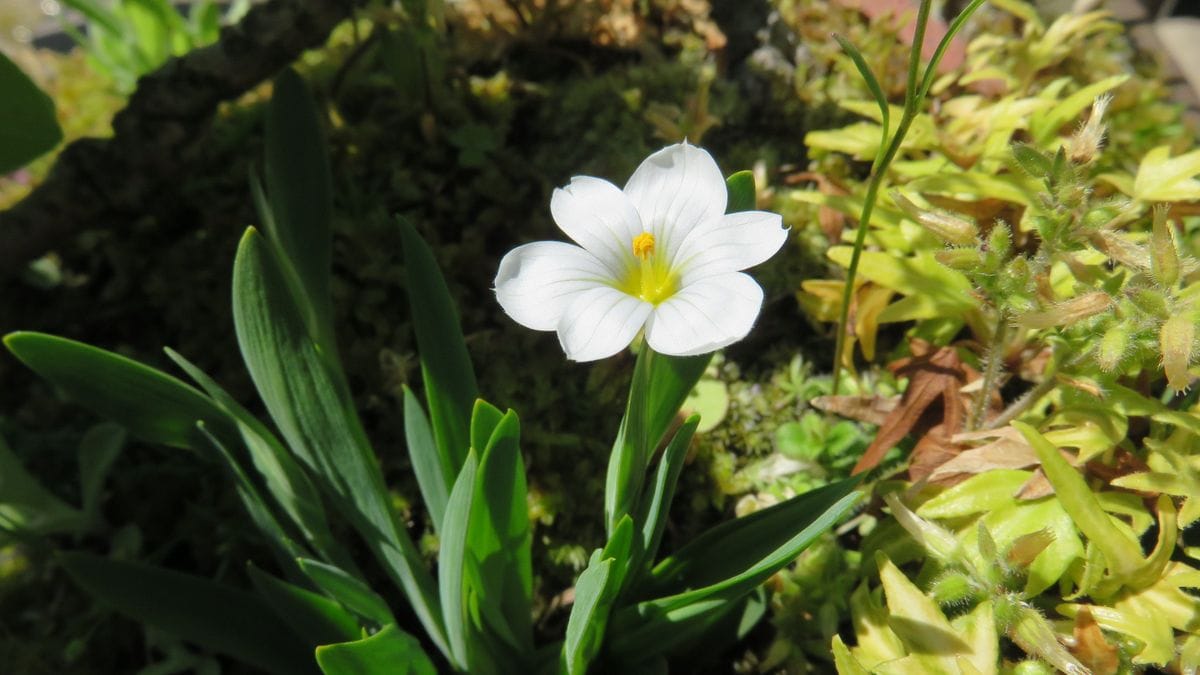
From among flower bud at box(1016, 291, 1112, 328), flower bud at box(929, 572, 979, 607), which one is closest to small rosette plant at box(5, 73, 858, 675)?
flower bud at box(929, 572, 979, 607)

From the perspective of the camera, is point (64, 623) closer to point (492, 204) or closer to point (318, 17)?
point (492, 204)

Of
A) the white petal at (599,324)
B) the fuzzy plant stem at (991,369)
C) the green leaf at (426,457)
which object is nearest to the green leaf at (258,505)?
the green leaf at (426,457)

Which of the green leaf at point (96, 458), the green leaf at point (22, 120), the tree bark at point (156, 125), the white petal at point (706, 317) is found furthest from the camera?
the tree bark at point (156, 125)

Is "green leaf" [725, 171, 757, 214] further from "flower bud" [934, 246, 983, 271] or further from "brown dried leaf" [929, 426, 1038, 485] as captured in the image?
"brown dried leaf" [929, 426, 1038, 485]

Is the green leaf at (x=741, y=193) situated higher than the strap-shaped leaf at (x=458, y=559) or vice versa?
the green leaf at (x=741, y=193)

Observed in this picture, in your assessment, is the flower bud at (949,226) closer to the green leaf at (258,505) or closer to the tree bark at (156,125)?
the green leaf at (258,505)
